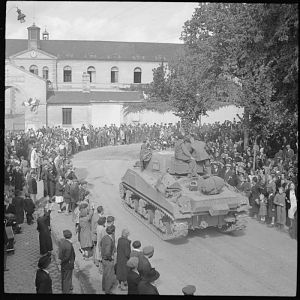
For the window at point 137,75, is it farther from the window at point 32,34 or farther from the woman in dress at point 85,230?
the woman in dress at point 85,230

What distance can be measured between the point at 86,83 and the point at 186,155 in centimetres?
495

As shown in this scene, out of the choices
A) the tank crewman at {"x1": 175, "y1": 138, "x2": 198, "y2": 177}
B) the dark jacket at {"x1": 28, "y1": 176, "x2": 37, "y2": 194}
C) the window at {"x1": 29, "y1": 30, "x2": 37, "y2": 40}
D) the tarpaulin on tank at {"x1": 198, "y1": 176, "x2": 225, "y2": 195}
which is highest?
the window at {"x1": 29, "y1": 30, "x2": 37, "y2": 40}

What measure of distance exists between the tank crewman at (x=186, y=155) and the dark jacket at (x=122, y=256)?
13.0ft

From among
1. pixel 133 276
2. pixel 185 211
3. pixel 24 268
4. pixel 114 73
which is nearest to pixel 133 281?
pixel 133 276

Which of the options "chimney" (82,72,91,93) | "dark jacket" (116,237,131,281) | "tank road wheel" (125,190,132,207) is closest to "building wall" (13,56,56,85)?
"chimney" (82,72,91,93)

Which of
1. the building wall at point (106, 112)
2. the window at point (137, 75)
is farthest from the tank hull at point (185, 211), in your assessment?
the building wall at point (106, 112)

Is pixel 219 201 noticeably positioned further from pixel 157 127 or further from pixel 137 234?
pixel 157 127

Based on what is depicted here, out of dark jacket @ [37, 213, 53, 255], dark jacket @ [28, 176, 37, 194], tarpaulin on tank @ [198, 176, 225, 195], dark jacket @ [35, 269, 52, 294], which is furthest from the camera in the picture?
dark jacket @ [28, 176, 37, 194]

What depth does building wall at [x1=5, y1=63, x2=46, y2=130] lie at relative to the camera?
40.8 feet

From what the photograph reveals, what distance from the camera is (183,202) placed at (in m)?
11.2

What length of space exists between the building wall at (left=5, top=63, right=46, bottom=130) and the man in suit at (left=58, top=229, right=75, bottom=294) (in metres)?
3.71

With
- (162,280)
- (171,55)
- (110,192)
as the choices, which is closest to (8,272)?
(162,280)

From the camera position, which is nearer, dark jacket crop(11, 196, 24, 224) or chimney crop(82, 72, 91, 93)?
dark jacket crop(11, 196, 24, 224)

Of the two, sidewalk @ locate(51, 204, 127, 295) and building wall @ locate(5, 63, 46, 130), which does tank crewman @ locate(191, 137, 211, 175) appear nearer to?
sidewalk @ locate(51, 204, 127, 295)
